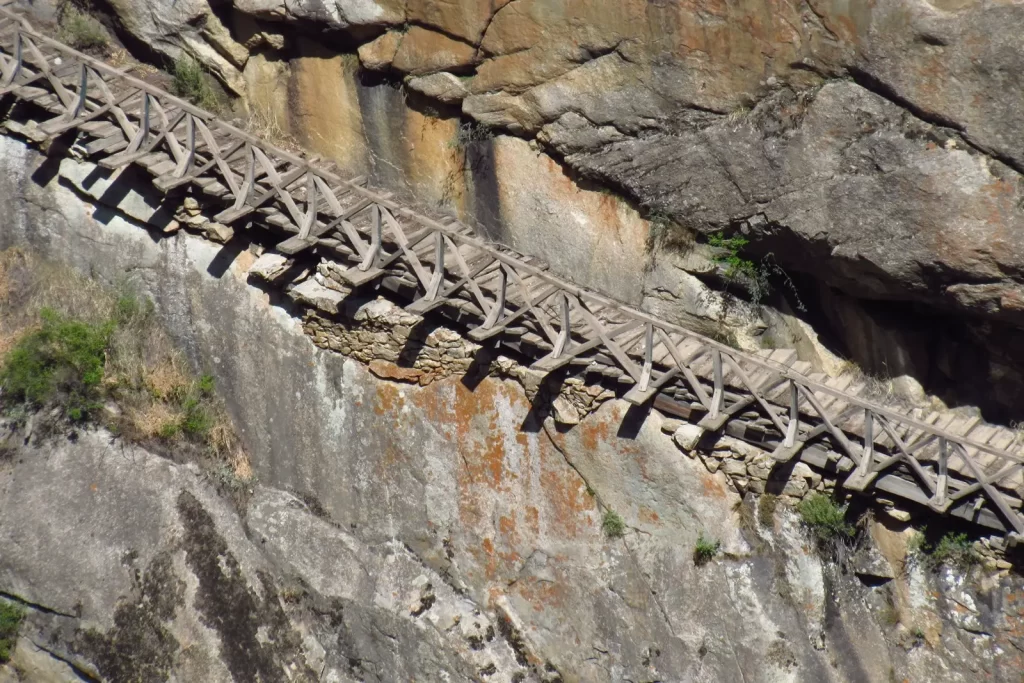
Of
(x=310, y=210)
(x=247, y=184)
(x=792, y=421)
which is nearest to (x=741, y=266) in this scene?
(x=792, y=421)

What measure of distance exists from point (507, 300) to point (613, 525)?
2.01 m

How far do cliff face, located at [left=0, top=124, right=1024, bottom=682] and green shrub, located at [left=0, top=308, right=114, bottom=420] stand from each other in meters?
0.36

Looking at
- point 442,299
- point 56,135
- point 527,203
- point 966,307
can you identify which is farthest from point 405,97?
point 966,307

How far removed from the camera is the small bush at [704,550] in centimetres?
841

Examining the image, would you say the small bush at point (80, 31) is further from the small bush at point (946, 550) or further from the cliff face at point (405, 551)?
the small bush at point (946, 550)

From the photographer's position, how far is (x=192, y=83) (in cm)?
1027

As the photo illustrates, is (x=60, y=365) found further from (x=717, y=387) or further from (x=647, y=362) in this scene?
(x=717, y=387)

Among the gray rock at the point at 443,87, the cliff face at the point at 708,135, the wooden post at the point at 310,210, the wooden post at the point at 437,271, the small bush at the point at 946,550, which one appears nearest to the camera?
the cliff face at the point at 708,135

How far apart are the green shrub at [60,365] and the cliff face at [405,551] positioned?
0.36 metres

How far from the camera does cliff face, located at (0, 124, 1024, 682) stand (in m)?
8.33

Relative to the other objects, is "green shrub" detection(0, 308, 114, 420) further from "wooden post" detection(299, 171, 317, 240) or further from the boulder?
the boulder

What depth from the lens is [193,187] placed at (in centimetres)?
935

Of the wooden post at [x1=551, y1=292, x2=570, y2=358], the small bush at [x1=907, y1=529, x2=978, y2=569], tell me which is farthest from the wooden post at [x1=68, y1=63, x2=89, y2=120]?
the small bush at [x1=907, y1=529, x2=978, y2=569]

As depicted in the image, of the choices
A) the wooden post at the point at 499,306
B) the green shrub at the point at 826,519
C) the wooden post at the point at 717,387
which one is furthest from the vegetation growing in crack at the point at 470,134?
the green shrub at the point at 826,519
